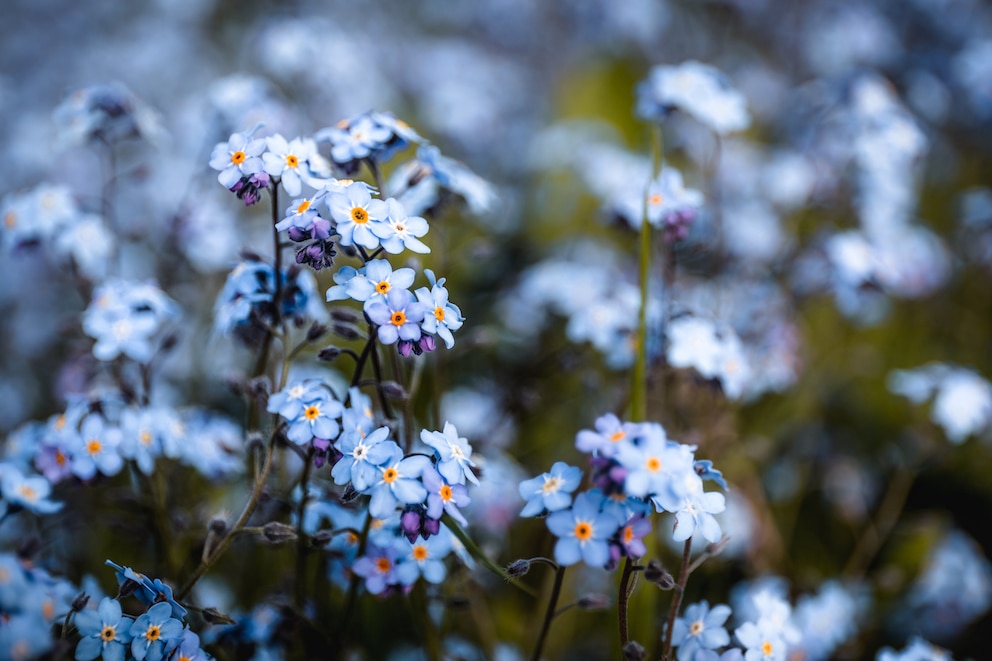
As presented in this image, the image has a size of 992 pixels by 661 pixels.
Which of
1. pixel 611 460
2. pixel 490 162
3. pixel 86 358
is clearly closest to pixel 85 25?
pixel 490 162

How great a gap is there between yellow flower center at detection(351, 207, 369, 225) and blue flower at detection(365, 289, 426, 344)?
0.12 m

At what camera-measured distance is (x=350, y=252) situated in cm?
117

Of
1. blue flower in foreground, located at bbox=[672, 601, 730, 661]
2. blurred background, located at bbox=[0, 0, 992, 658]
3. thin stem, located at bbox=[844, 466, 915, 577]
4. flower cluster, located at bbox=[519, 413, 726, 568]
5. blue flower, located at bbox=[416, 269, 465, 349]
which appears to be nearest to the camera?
flower cluster, located at bbox=[519, 413, 726, 568]

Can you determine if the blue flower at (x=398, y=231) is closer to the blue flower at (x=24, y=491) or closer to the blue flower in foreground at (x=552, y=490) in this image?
the blue flower in foreground at (x=552, y=490)

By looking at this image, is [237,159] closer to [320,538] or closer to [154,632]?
[320,538]

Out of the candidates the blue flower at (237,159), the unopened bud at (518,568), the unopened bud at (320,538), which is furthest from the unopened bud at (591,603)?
the blue flower at (237,159)

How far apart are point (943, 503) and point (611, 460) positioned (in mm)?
1891

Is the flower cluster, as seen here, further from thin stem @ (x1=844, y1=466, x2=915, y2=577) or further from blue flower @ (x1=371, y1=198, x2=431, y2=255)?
thin stem @ (x1=844, y1=466, x2=915, y2=577)

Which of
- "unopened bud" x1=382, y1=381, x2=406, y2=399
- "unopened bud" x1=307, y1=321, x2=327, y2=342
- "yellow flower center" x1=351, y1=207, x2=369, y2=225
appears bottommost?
"unopened bud" x1=382, y1=381, x2=406, y2=399

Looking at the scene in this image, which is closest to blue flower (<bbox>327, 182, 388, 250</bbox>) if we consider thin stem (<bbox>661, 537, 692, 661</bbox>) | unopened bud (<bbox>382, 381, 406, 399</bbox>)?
unopened bud (<bbox>382, 381, 406, 399</bbox>)

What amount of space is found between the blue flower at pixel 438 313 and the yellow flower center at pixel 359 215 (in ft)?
0.38

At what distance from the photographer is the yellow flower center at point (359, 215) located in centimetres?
113

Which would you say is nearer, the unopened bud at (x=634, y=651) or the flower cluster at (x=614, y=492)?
the flower cluster at (x=614, y=492)

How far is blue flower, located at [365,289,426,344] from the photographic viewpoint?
108 cm
